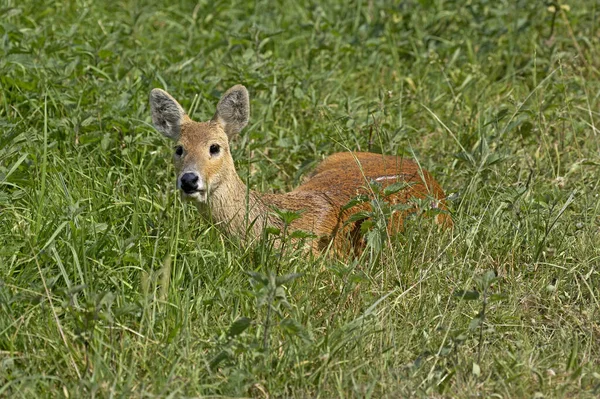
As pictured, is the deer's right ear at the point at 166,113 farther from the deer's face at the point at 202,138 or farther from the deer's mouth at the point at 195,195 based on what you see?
the deer's mouth at the point at 195,195

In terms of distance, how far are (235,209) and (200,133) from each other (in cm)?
42

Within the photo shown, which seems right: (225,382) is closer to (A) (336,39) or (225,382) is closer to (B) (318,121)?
(B) (318,121)

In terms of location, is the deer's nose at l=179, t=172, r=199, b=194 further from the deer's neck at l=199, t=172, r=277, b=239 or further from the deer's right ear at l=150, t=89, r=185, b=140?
the deer's right ear at l=150, t=89, r=185, b=140

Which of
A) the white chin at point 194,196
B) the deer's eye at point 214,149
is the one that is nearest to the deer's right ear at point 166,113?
the deer's eye at point 214,149

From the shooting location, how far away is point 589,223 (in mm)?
5191

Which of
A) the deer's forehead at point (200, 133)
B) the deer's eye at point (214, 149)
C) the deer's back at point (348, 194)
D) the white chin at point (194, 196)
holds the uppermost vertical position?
the deer's forehead at point (200, 133)

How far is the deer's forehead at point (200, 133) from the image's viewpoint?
522 centimetres

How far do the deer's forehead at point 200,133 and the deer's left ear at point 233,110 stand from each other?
88mm

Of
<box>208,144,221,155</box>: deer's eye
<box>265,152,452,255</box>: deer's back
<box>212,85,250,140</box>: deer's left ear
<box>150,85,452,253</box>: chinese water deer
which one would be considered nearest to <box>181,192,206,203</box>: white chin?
<box>150,85,452,253</box>: chinese water deer

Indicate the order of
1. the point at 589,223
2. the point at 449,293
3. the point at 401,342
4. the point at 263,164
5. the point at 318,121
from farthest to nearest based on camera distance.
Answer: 1. the point at 318,121
2. the point at 263,164
3. the point at 589,223
4. the point at 449,293
5. the point at 401,342

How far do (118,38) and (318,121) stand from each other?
1.43m

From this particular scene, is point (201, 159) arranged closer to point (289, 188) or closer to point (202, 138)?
point (202, 138)

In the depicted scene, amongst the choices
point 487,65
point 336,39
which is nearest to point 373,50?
point 336,39

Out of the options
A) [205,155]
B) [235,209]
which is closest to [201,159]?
[205,155]
